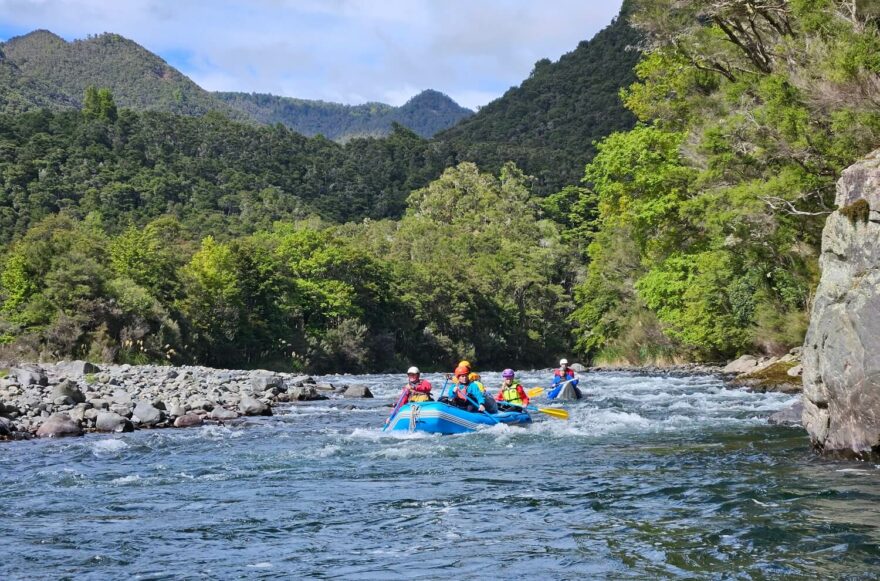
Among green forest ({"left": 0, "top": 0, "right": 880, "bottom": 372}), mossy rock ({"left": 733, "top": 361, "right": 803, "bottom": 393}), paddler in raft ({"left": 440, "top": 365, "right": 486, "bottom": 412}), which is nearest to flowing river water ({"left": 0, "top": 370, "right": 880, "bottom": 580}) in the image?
paddler in raft ({"left": 440, "top": 365, "right": 486, "bottom": 412})

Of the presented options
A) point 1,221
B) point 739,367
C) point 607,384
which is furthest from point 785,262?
point 1,221

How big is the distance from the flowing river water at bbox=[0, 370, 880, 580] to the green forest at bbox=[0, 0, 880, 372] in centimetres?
960

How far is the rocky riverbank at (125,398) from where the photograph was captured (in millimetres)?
19266

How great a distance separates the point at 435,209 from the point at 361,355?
50.7 metres

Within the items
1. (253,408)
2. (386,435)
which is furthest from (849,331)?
(253,408)

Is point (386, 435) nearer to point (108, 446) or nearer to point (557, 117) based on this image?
point (108, 446)

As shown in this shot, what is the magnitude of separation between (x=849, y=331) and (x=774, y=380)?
53.2 feet

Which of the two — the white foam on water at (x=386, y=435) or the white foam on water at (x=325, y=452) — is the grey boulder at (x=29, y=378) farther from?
the white foam on water at (x=325, y=452)

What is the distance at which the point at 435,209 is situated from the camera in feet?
366

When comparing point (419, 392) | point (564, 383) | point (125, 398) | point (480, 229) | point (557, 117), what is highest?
point (557, 117)

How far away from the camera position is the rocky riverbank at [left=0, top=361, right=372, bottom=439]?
1927 centimetres

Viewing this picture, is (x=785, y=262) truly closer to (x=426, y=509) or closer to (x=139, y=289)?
(x=426, y=509)

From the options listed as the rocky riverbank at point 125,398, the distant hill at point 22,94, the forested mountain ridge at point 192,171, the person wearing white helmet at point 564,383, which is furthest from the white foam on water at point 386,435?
the distant hill at point 22,94

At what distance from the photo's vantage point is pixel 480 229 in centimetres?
10275
